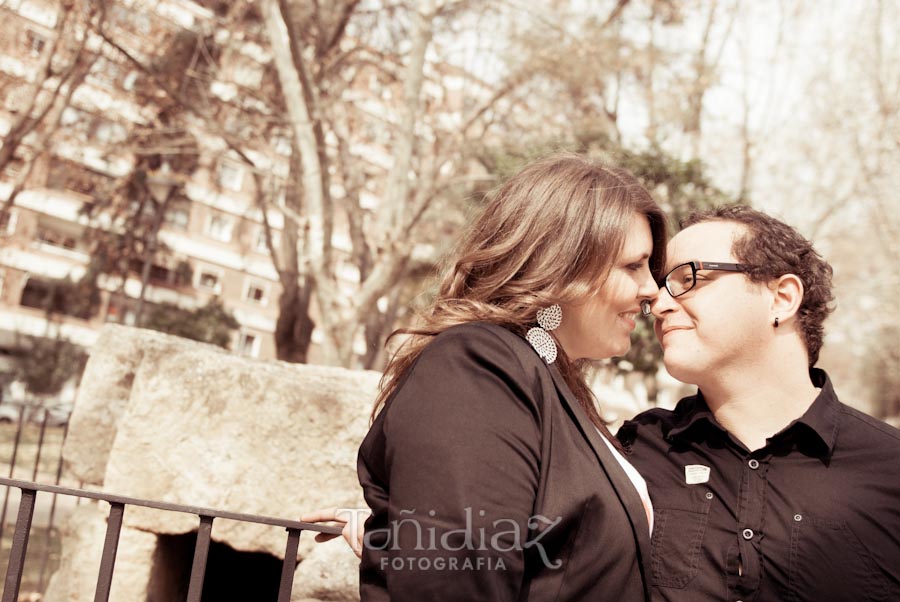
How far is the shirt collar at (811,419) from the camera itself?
1998 mm

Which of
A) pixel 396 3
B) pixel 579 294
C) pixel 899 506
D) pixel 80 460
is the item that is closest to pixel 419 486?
pixel 579 294

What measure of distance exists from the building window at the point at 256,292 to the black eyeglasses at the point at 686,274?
32.6m

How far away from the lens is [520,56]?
11.1m

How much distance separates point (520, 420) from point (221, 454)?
8.89ft

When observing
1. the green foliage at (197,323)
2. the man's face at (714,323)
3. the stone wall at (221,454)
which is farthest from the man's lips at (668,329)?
the green foliage at (197,323)

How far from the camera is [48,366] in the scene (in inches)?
782

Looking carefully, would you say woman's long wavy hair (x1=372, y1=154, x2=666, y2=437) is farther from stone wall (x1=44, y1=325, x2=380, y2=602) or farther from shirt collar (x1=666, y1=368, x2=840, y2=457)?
stone wall (x1=44, y1=325, x2=380, y2=602)

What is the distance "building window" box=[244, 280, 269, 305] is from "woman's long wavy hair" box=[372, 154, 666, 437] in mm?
32776

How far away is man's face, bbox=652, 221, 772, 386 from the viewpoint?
2152 mm

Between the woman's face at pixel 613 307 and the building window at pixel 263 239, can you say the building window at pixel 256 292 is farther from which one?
the woman's face at pixel 613 307

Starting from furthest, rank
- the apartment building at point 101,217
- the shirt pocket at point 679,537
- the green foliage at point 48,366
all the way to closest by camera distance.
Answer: the green foliage at point 48,366
the apartment building at point 101,217
the shirt pocket at point 679,537

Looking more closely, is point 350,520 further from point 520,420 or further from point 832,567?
point 832,567

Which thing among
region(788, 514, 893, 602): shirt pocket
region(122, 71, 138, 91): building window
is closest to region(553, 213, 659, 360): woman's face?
region(788, 514, 893, 602): shirt pocket

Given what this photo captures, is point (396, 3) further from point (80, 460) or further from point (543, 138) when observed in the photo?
point (80, 460)
